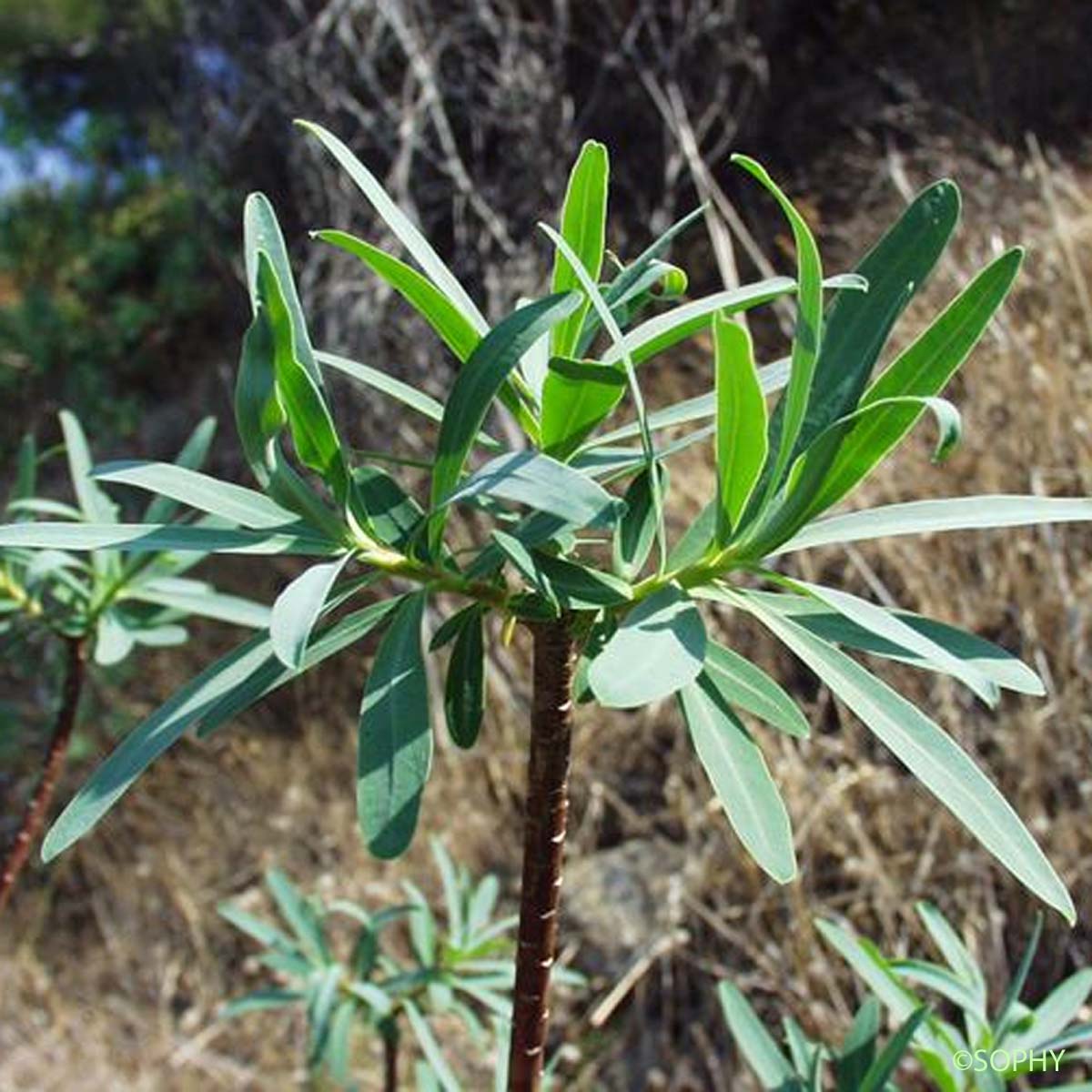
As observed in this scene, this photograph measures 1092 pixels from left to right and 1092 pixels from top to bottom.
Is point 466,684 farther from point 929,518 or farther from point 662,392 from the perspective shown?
point 662,392

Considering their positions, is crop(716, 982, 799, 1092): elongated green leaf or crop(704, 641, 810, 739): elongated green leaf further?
crop(716, 982, 799, 1092): elongated green leaf

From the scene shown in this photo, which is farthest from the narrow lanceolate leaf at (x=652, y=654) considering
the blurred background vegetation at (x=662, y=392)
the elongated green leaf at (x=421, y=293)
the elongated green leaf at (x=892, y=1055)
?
the blurred background vegetation at (x=662, y=392)

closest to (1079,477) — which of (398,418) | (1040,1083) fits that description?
(1040,1083)

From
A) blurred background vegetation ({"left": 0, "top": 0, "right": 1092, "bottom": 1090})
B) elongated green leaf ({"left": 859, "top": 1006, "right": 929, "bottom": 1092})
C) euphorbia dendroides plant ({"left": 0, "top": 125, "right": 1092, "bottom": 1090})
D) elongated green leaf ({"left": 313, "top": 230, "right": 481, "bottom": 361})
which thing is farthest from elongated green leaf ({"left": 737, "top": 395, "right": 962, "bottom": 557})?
blurred background vegetation ({"left": 0, "top": 0, "right": 1092, "bottom": 1090})

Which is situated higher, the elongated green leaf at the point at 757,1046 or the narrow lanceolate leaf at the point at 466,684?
the narrow lanceolate leaf at the point at 466,684

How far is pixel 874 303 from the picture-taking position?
414mm

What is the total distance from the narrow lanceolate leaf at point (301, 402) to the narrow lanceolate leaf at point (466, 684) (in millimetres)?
83

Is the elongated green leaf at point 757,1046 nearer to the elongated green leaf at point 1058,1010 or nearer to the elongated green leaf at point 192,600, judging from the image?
the elongated green leaf at point 1058,1010

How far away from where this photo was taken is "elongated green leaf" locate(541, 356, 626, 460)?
38cm

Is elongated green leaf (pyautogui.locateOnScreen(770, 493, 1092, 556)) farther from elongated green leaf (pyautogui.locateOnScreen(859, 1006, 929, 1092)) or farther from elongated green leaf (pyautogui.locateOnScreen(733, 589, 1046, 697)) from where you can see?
elongated green leaf (pyautogui.locateOnScreen(859, 1006, 929, 1092))

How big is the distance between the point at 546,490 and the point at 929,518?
0.15 m


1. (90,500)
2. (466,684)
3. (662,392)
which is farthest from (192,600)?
(662,392)

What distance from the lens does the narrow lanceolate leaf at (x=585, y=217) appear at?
0.43 m

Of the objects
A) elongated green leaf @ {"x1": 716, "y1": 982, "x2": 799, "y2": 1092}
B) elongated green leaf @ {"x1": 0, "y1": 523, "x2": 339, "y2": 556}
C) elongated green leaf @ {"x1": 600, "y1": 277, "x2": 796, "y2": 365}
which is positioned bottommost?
elongated green leaf @ {"x1": 716, "y1": 982, "x2": 799, "y2": 1092}
